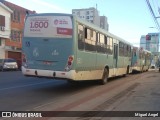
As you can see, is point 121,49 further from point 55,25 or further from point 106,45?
point 55,25

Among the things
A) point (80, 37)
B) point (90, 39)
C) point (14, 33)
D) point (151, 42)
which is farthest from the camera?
point (151, 42)

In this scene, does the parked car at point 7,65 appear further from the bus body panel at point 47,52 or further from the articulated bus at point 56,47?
the bus body panel at point 47,52

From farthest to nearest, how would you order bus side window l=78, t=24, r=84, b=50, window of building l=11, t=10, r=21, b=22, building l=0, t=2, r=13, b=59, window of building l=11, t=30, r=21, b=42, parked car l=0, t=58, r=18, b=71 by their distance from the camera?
window of building l=11, t=10, r=21, b=22 < window of building l=11, t=30, r=21, b=42 < building l=0, t=2, r=13, b=59 < parked car l=0, t=58, r=18, b=71 < bus side window l=78, t=24, r=84, b=50

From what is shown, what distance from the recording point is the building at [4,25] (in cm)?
4962

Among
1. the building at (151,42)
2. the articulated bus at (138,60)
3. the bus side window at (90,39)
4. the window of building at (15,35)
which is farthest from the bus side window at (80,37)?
the building at (151,42)

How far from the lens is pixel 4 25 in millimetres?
50562

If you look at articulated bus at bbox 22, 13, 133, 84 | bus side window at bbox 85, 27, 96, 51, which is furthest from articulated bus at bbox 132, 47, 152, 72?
articulated bus at bbox 22, 13, 133, 84

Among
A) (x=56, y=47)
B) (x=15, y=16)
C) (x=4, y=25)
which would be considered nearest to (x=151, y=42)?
(x=15, y=16)

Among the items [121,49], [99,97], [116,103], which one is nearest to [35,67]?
A: [99,97]

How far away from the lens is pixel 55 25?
48.5 feet

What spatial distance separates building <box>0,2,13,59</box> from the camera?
49.6 metres

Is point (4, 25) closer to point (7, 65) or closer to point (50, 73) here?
point (7, 65)

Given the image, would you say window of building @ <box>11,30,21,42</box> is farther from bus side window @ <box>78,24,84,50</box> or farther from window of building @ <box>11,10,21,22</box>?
bus side window @ <box>78,24,84,50</box>

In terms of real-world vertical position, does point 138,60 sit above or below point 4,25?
below
